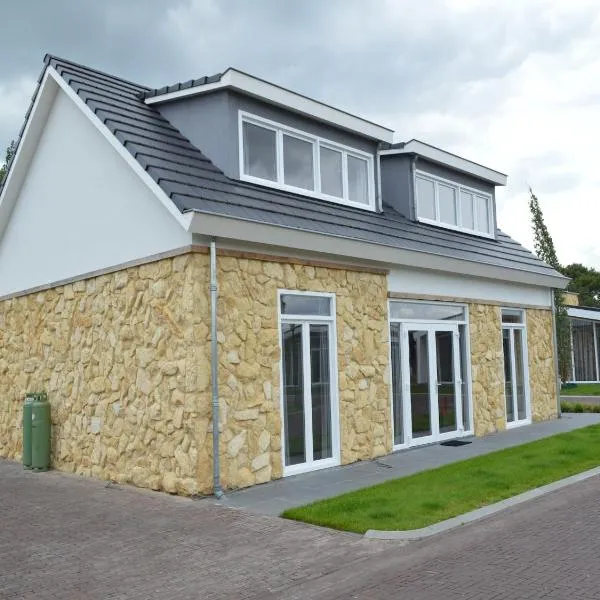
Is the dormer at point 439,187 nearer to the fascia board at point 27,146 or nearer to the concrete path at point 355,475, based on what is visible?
the concrete path at point 355,475

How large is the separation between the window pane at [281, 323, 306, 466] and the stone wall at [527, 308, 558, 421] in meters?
7.86

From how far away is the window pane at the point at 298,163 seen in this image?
1245cm

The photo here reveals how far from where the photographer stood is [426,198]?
636 inches

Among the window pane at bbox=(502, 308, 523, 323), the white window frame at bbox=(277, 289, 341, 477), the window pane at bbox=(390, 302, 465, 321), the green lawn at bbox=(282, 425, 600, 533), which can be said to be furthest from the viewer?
the window pane at bbox=(502, 308, 523, 323)

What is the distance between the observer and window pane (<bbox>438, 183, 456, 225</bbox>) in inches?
653

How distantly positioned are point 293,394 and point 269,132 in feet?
14.5

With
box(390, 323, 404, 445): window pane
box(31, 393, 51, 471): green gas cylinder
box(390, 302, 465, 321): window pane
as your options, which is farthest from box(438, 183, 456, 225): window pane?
box(31, 393, 51, 471): green gas cylinder

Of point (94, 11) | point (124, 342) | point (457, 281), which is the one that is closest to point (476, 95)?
point (457, 281)

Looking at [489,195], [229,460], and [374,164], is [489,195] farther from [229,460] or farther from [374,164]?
[229,460]

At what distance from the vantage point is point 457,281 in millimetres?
14586

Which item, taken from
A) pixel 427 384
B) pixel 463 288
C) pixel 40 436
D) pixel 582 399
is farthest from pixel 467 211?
pixel 40 436

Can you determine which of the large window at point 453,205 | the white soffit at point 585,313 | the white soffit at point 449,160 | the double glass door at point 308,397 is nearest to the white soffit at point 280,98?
the white soffit at point 449,160

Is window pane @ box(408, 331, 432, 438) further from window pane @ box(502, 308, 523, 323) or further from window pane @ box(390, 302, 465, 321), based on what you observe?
window pane @ box(502, 308, 523, 323)

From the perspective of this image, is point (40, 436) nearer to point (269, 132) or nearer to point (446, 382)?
point (269, 132)
